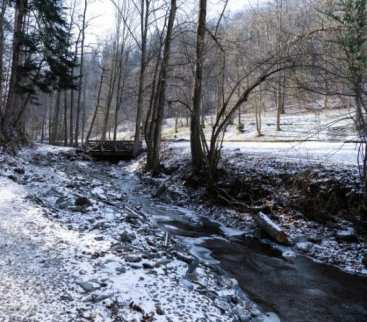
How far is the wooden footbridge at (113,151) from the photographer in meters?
21.7

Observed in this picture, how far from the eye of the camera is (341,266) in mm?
6629

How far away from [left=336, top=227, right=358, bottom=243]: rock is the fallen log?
3.71ft

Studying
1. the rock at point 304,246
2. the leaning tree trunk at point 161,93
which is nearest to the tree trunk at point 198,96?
the leaning tree trunk at point 161,93

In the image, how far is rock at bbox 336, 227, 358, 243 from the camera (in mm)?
7311

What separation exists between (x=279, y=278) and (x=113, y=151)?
17.4m

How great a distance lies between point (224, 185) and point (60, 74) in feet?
47.1

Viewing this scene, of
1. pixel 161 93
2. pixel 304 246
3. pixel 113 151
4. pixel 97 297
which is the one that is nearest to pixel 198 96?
pixel 161 93

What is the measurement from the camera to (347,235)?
741cm

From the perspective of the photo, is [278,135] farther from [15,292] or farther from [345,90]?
[15,292]

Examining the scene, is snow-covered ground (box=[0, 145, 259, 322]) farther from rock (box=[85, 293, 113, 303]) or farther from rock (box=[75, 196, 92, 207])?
rock (box=[75, 196, 92, 207])

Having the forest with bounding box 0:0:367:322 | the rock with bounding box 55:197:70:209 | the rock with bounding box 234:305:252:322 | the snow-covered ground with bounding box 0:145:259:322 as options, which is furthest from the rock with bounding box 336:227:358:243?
the rock with bounding box 55:197:70:209

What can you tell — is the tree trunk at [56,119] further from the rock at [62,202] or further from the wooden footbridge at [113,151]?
the rock at [62,202]

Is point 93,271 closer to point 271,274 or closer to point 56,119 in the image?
point 271,274

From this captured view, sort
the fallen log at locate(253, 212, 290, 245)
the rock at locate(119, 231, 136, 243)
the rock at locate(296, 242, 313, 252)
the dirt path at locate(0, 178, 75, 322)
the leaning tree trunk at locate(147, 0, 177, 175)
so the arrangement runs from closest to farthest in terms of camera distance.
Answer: the dirt path at locate(0, 178, 75, 322) → the rock at locate(119, 231, 136, 243) → the rock at locate(296, 242, 313, 252) → the fallen log at locate(253, 212, 290, 245) → the leaning tree trunk at locate(147, 0, 177, 175)
